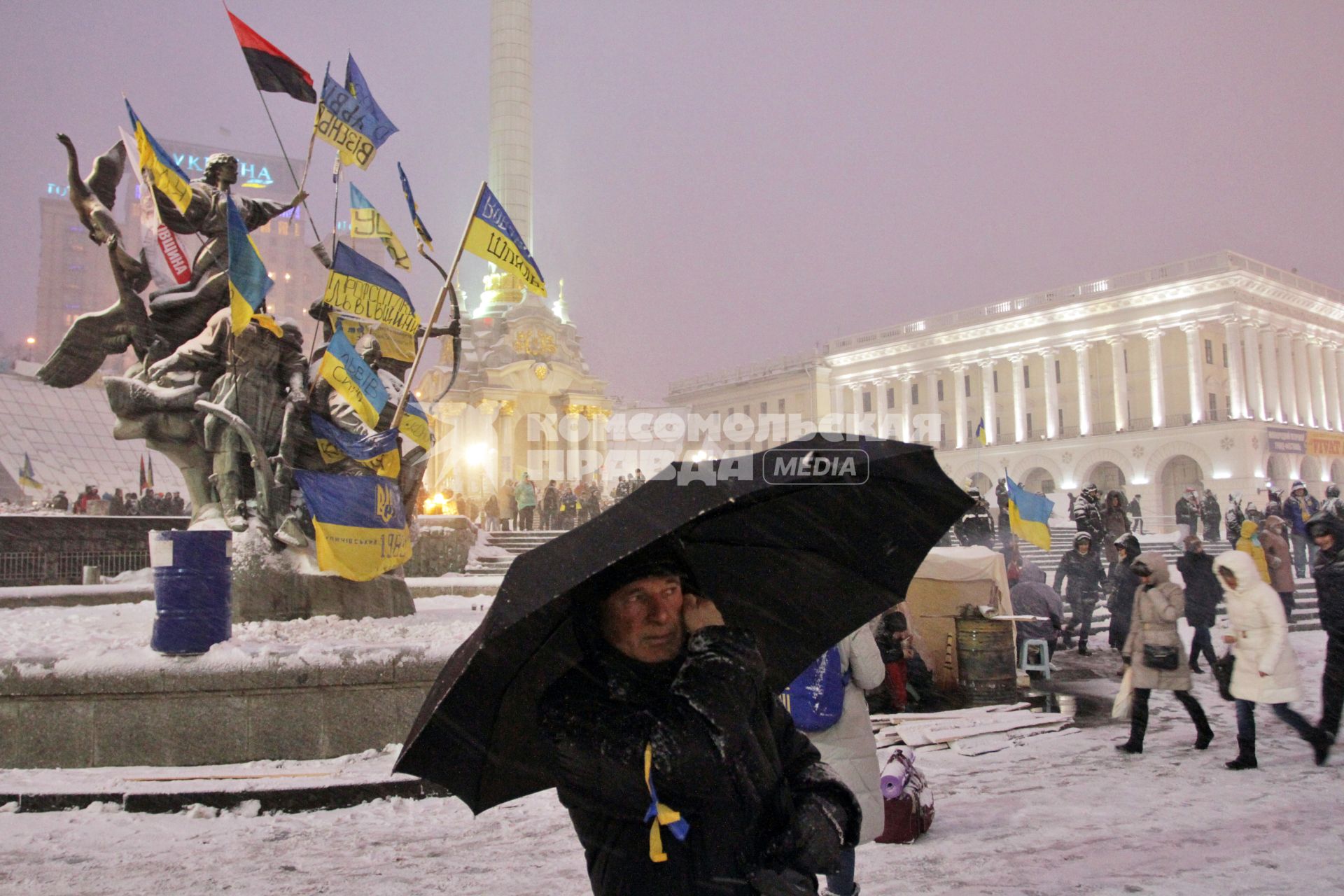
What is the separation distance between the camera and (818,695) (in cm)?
418

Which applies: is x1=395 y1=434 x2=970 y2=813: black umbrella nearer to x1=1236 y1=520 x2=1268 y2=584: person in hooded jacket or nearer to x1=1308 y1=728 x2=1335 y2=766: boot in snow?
x1=1308 y1=728 x2=1335 y2=766: boot in snow

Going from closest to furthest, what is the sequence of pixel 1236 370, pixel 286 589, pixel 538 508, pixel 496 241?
1. pixel 286 589
2. pixel 496 241
3. pixel 538 508
4. pixel 1236 370

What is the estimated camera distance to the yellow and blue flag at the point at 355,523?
7.29 m

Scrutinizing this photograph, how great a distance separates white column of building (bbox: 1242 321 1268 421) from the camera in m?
53.3

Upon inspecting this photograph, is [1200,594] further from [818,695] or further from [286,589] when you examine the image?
[286,589]

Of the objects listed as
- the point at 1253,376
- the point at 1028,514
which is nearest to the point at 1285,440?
the point at 1253,376

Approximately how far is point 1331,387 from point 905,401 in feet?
93.8

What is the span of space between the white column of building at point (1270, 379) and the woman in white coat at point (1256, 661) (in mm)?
58031

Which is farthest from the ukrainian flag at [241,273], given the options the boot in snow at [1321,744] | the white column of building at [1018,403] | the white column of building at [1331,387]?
the white column of building at [1331,387]

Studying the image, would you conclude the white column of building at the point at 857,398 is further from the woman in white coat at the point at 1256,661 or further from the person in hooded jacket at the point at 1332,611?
the woman in white coat at the point at 1256,661

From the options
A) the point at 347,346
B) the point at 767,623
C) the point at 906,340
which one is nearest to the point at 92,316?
the point at 347,346

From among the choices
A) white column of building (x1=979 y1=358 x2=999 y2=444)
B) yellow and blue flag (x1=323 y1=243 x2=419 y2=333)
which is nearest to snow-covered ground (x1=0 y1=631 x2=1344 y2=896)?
yellow and blue flag (x1=323 y1=243 x2=419 y2=333)

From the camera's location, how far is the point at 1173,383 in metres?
58.0

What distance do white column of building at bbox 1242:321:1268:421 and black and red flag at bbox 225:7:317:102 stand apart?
187 feet
